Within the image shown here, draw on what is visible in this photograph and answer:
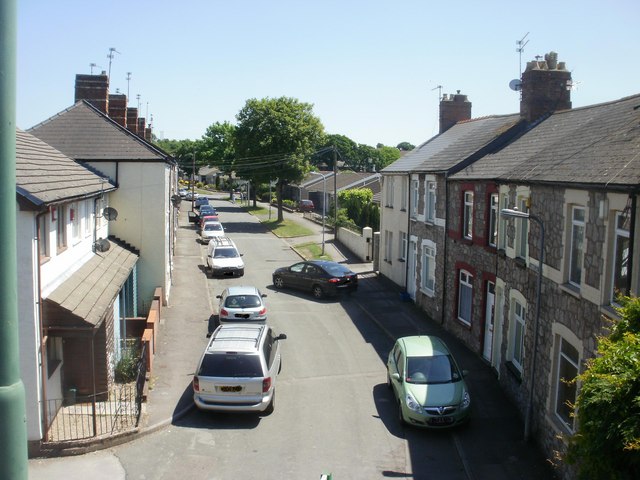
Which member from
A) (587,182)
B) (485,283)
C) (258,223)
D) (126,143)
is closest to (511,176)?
(485,283)

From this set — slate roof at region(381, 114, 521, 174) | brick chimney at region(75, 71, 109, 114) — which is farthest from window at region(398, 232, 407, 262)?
brick chimney at region(75, 71, 109, 114)

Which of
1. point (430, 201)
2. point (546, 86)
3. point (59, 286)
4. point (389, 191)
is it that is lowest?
point (59, 286)

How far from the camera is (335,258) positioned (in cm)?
3781

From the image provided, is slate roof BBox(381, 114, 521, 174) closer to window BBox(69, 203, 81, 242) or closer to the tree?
window BBox(69, 203, 81, 242)

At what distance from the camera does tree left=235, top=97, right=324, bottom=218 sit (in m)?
58.1

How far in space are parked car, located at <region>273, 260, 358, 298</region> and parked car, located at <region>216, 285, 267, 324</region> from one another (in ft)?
18.2

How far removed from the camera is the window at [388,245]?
102 feet

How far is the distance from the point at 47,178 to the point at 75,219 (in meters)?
2.63

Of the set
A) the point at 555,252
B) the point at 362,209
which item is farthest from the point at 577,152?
the point at 362,209

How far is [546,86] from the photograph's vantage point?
72.1 feet

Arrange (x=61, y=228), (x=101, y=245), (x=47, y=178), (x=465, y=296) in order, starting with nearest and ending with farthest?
(x=47, y=178) < (x=61, y=228) < (x=101, y=245) < (x=465, y=296)

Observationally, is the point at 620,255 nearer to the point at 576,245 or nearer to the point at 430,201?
the point at 576,245

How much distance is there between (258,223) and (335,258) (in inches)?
864

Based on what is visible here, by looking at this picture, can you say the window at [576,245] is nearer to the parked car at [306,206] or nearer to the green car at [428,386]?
the green car at [428,386]
